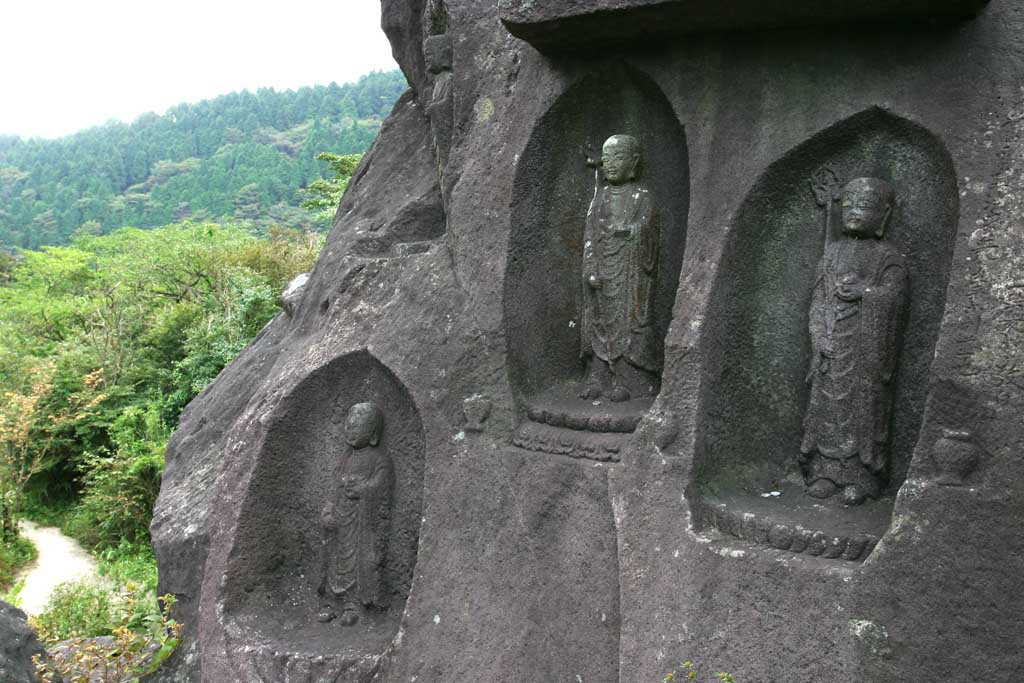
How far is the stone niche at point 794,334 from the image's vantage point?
13.3 feet

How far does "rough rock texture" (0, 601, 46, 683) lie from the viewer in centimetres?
493

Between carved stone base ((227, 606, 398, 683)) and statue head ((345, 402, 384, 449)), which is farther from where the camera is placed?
statue head ((345, 402, 384, 449))

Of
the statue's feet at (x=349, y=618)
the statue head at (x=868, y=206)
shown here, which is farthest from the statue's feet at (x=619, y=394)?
the statue's feet at (x=349, y=618)

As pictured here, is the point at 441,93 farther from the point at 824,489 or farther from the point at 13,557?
the point at 13,557

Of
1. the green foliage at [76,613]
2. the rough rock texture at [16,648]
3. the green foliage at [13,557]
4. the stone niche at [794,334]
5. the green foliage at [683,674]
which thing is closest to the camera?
the green foliage at [683,674]

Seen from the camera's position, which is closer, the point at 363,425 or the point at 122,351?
the point at 363,425

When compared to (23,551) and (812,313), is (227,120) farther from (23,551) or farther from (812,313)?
(812,313)

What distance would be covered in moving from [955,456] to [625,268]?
5.72ft

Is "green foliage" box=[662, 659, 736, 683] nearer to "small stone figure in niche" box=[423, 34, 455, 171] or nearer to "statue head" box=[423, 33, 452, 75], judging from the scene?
"small stone figure in niche" box=[423, 34, 455, 171]

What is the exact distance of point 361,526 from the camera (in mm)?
5434

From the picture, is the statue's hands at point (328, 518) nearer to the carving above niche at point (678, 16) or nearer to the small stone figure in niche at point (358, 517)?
the small stone figure in niche at point (358, 517)

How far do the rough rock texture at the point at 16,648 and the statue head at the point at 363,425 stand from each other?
196cm

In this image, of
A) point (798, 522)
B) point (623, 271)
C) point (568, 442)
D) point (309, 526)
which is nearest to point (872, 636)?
point (798, 522)

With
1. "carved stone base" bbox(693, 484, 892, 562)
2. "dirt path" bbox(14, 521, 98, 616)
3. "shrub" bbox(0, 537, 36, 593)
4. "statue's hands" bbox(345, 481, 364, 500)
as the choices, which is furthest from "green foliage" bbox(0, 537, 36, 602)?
"carved stone base" bbox(693, 484, 892, 562)
